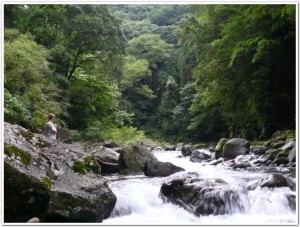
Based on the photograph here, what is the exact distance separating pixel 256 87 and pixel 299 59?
6522 millimetres

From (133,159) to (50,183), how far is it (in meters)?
4.83

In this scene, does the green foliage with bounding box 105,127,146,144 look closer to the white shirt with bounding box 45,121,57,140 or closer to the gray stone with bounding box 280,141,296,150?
the gray stone with bounding box 280,141,296,150

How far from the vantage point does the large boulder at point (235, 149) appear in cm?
1175

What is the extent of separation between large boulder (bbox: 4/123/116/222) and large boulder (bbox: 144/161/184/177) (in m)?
2.87

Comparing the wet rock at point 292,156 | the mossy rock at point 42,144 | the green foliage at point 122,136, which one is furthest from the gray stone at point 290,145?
the green foliage at point 122,136

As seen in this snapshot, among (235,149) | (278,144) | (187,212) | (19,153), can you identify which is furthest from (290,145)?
(19,153)

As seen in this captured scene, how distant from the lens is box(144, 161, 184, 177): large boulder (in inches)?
328

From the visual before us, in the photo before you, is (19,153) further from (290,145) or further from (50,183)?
(290,145)

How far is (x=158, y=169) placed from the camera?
8.38m

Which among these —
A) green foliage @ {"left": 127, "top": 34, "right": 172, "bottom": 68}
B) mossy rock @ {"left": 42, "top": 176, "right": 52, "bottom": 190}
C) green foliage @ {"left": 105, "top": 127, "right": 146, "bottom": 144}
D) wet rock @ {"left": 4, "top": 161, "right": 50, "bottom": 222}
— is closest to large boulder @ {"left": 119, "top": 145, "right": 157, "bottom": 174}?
mossy rock @ {"left": 42, "top": 176, "right": 52, "bottom": 190}

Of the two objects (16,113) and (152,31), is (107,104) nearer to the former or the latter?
(16,113)

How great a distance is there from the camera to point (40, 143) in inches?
217

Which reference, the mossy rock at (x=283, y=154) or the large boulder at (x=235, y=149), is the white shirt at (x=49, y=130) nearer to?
the mossy rock at (x=283, y=154)

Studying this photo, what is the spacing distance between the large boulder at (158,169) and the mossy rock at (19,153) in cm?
422
